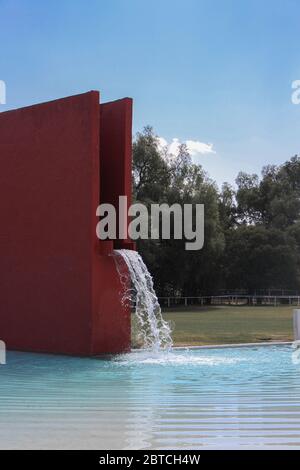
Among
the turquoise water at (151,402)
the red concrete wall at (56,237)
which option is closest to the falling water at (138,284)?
the red concrete wall at (56,237)

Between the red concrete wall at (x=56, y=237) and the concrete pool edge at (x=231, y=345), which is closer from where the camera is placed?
the red concrete wall at (x=56, y=237)

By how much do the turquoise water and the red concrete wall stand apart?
41.0 inches

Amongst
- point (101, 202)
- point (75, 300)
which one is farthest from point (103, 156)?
point (75, 300)

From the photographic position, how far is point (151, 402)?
664cm

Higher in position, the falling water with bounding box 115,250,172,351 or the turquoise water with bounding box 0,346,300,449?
the falling water with bounding box 115,250,172,351

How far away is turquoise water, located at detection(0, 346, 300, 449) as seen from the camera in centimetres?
495

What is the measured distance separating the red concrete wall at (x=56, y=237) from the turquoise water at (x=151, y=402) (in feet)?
3.41

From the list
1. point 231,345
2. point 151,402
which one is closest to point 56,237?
point 231,345

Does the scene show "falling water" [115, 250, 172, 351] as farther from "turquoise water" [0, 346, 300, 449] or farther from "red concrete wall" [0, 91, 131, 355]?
"turquoise water" [0, 346, 300, 449]

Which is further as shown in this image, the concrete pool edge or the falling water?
the concrete pool edge

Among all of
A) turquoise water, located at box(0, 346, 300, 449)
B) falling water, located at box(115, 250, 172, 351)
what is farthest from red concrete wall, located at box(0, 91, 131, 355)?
turquoise water, located at box(0, 346, 300, 449)

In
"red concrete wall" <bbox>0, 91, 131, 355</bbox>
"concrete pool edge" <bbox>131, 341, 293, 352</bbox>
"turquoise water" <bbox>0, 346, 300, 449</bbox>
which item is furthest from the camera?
"concrete pool edge" <bbox>131, 341, 293, 352</bbox>

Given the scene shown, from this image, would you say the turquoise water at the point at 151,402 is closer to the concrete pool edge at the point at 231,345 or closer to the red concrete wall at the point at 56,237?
the red concrete wall at the point at 56,237

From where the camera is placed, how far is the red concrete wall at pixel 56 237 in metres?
11.7
